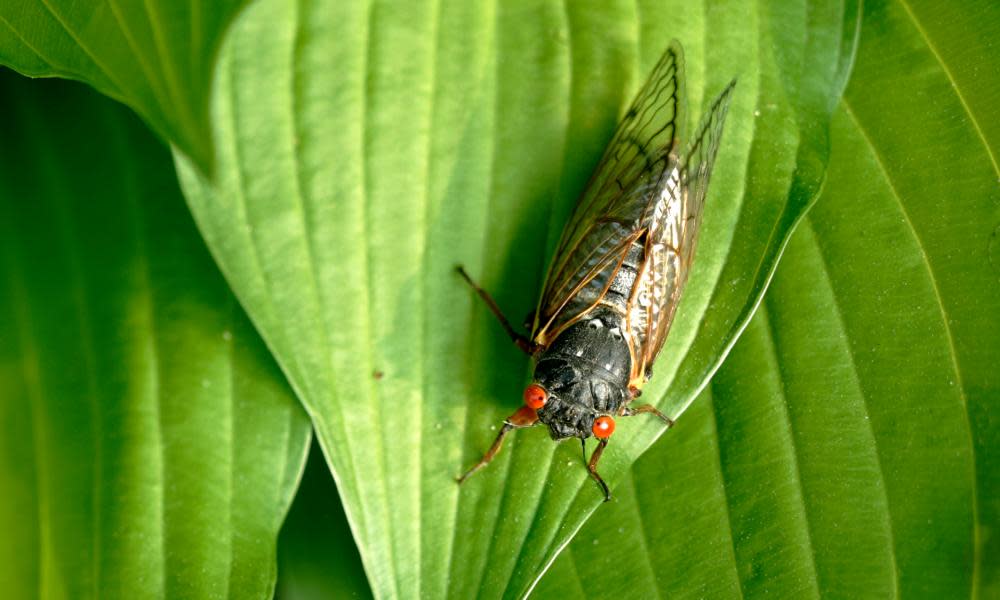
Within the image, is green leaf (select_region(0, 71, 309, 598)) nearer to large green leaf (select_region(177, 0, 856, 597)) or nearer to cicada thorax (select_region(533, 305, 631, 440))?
large green leaf (select_region(177, 0, 856, 597))

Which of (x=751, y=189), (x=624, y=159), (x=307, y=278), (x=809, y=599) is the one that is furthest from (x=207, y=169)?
(x=809, y=599)

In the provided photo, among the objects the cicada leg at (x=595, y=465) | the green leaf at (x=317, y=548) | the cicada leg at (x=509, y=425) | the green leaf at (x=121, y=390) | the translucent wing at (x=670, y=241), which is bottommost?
the green leaf at (x=317, y=548)

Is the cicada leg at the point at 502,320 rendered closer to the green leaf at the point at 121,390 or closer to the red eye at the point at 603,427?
the red eye at the point at 603,427

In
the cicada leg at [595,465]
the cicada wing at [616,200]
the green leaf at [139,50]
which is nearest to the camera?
the green leaf at [139,50]

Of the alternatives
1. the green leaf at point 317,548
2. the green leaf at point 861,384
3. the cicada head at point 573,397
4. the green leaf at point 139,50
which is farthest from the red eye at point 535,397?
the green leaf at point 139,50

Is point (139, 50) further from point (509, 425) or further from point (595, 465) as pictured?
point (595, 465)

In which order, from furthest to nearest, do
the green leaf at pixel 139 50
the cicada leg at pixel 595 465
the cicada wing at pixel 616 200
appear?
1. the cicada wing at pixel 616 200
2. the cicada leg at pixel 595 465
3. the green leaf at pixel 139 50

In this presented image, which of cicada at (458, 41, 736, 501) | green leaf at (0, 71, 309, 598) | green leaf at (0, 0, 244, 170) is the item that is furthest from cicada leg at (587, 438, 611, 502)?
green leaf at (0, 0, 244, 170)

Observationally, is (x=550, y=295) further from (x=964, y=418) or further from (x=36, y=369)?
(x=36, y=369)
